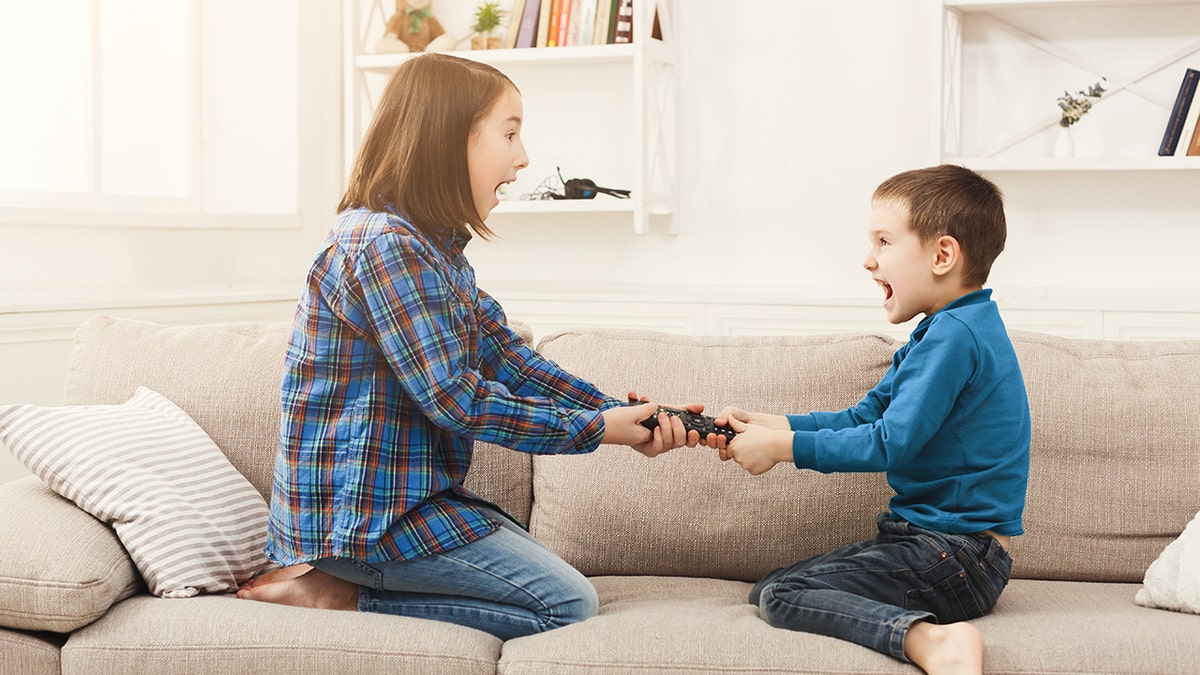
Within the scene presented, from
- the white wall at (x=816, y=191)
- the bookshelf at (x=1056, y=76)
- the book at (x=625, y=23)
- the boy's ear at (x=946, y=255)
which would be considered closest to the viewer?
the boy's ear at (x=946, y=255)

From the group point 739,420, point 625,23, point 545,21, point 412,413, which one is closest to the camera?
point 412,413

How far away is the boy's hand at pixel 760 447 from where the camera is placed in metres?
1.77

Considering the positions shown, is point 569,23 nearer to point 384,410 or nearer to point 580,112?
point 580,112

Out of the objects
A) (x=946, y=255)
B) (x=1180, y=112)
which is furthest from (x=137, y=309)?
(x=1180, y=112)

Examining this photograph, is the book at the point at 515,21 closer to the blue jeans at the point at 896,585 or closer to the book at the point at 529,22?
the book at the point at 529,22

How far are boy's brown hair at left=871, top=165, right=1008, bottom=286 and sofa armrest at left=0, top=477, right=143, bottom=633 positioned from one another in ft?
4.23

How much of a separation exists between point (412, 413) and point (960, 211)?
2.91 ft

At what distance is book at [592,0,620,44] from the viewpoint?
3619mm

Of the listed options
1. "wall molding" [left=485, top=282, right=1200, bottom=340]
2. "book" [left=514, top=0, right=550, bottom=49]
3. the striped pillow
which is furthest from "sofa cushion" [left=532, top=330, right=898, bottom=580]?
"book" [left=514, top=0, right=550, bottom=49]

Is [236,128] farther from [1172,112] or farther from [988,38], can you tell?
[1172,112]

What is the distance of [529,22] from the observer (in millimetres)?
3715

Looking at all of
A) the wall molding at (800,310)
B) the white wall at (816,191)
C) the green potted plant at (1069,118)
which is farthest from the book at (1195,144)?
the wall molding at (800,310)

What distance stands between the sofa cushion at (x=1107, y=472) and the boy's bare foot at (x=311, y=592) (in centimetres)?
107

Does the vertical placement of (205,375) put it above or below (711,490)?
above
